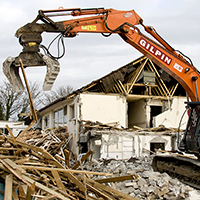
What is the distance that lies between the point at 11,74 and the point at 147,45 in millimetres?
4780

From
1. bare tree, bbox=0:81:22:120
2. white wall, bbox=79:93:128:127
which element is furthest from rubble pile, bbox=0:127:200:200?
bare tree, bbox=0:81:22:120

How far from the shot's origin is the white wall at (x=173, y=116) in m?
20.3

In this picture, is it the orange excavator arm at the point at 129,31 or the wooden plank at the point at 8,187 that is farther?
the orange excavator arm at the point at 129,31

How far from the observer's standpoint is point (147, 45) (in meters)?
9.90

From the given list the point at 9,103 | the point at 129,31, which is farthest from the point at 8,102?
the point at 129,31

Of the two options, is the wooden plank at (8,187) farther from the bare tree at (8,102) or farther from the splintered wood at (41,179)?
the bare tree at (8,102)

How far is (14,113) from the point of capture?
127ft

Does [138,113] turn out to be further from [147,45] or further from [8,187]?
[8,187]

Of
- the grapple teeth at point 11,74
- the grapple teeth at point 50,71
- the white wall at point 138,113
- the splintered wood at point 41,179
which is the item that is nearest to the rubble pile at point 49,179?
the splintered wood at point 41,179

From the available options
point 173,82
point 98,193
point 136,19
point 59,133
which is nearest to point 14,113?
point 59,133

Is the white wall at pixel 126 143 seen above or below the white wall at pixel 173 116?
below

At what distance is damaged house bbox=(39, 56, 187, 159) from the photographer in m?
17.9

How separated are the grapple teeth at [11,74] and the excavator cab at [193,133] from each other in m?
5.18

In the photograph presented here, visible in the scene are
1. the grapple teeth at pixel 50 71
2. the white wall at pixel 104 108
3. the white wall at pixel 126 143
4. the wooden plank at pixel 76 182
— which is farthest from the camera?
the white wall at pixel 104 108
